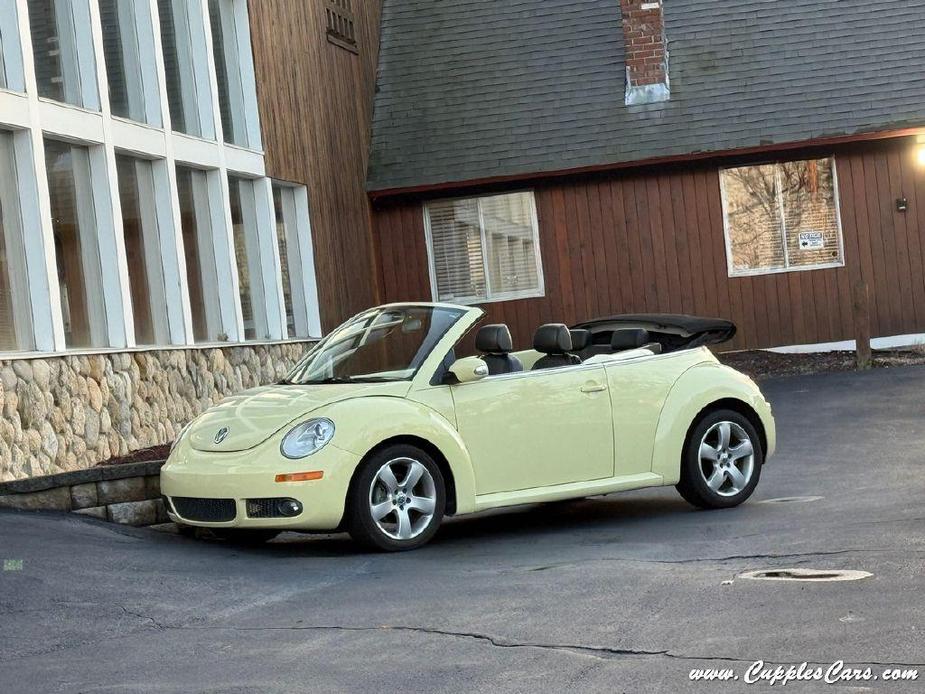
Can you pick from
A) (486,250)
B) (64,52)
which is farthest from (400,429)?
Result: (486,250)

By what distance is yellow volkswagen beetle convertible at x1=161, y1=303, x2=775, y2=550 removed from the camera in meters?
8.52

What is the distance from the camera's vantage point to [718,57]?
23.7 meters

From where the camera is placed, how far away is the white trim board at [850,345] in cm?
2236

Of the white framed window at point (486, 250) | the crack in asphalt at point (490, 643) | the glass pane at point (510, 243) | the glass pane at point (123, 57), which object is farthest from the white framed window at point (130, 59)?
the crack in asphalt at point (490, 643)

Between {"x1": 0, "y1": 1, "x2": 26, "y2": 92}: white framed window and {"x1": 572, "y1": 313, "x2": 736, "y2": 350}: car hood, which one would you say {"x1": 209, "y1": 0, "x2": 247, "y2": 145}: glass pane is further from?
{"x1": 572, "y1": 313, "x2": 736, "y2": 350}: car hood

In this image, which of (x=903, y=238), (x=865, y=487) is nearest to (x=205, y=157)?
(x=865, y=487)

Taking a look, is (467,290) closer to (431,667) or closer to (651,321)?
(651,321)

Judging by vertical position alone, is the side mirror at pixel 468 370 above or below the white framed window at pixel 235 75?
below

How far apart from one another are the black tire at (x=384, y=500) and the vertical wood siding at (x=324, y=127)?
1092 cm

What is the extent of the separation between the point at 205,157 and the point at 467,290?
751cm

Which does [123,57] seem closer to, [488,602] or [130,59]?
[130,59]

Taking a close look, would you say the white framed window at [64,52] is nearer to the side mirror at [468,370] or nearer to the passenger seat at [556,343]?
the passenger seat at [556,343]

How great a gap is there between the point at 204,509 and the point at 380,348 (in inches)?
62.1

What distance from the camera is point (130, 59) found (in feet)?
51.8
